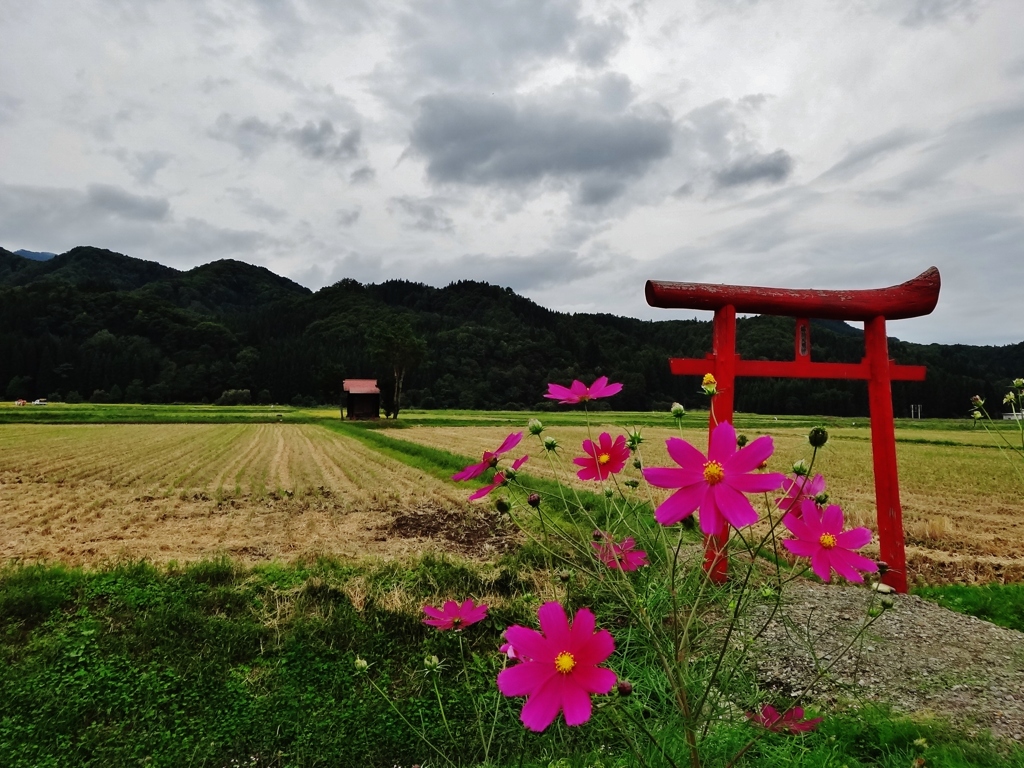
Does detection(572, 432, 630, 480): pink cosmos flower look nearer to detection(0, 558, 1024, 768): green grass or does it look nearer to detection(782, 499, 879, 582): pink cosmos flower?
detection(782, 499, 879, 582): pink cosmos flower

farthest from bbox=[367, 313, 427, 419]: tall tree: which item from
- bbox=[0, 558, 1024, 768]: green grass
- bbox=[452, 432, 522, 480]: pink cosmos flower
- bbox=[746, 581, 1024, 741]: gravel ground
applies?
bbox=[452, 432, 522, 480]: pink cosmos flower

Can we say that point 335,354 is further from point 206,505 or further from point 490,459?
point 490,459

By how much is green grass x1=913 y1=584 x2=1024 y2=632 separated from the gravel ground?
0.72 ft

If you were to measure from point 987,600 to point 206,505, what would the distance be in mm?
9764

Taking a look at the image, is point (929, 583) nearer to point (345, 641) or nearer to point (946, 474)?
point (345, 641)

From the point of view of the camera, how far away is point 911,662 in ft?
11.9

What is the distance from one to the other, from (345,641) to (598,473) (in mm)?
3042

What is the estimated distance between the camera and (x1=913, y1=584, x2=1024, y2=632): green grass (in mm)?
4629

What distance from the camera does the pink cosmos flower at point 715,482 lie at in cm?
83

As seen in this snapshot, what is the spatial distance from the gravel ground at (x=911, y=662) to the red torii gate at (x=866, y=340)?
0.73 meters

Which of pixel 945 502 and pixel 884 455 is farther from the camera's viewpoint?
pixel 945 502

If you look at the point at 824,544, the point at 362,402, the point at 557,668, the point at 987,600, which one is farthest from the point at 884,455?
the point at 362,402

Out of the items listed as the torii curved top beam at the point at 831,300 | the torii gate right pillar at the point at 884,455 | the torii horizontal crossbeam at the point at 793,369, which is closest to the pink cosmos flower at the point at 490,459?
the torii horizontal crossbeam at the point at 793,369

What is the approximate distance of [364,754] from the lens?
2859 mm
